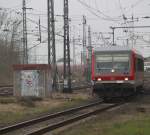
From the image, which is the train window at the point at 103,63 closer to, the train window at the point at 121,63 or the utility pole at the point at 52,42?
the train window at the point at 121,63

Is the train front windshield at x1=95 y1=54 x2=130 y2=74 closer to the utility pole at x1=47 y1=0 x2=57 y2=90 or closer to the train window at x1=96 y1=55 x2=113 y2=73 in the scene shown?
→ the train window at x1=96 y1=55 x2=113 y2=73

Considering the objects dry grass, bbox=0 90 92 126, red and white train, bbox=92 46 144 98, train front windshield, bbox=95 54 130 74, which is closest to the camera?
dry grass, bbox=0 90 92 126

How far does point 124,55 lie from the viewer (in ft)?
90.3

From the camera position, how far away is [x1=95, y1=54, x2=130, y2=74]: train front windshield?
27.2m

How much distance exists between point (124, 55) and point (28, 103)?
6122 mm

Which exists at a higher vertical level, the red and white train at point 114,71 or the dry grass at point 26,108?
the red and white train at point 114,71

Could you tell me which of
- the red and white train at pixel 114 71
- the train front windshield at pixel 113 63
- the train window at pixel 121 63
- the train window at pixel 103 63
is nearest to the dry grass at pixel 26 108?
the red and white train at pixel 114 71

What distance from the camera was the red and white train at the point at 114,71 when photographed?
2700cm

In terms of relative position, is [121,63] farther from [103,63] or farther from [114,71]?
[103,63]

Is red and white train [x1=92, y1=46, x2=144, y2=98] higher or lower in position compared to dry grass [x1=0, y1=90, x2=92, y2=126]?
higher

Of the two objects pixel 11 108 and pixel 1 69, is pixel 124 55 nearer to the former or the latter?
pixel 11 108

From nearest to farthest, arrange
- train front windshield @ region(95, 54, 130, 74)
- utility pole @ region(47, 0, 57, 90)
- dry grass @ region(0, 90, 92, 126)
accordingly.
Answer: dry grass @ region(0, 90, 92, 126)
train front windshield @ region(95, 54, 130, 74)
utility pole @ region(47, 0, 57, 90)

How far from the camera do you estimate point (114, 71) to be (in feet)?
89.0

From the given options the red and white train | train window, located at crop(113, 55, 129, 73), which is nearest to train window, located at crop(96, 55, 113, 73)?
the red and white train
